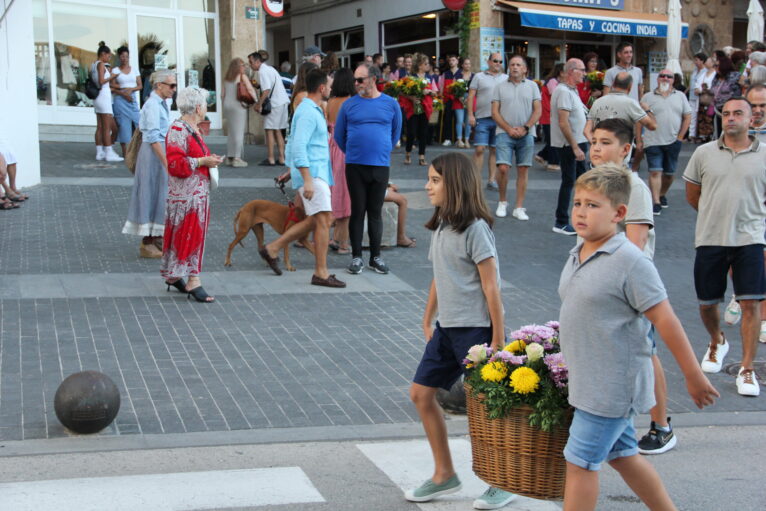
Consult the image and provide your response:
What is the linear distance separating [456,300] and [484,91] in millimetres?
9556

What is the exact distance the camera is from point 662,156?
517 inches

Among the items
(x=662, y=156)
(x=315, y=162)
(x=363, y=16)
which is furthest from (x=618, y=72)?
(x=363, y=16)

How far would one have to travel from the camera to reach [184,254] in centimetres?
828

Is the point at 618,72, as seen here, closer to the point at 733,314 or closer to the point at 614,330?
the point at 733,314

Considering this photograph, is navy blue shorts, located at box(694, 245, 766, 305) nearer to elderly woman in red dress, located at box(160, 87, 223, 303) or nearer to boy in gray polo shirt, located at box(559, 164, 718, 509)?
boy in gray polo shirt, located at box(559, 164, 718, 509)

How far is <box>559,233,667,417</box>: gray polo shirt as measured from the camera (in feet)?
11.9

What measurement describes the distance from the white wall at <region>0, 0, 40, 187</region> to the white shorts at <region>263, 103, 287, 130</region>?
4.19 metres

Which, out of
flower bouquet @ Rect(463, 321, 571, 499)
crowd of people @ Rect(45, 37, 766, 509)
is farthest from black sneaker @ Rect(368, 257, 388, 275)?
flower bouquet @ Rect(463, 321, 571, 499)

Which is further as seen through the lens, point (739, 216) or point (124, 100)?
point (124, 100)

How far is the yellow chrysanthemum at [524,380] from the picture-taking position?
13.0ft

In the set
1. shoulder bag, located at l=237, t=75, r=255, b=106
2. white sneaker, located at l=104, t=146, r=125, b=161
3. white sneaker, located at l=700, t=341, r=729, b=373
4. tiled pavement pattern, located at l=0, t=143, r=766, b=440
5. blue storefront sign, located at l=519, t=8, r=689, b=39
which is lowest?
white sneaker, located at l=700, t=341, r=729, b=373

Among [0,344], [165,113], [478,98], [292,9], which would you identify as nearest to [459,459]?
[0,344]

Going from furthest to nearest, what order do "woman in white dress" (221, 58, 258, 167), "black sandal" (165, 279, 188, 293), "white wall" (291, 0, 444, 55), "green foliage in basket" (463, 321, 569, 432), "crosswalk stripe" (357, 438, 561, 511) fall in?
1. "white wall" (291, 0, 444, 55)
2. "woman in white dress" (221, 58, 258, 167)
3. "black sandal" (165, 279, 188, 293)
4. "crosswalk stripe" (357, 438, 561, 511)
5. "green foliage in basket" (463, 321, 569, 432)

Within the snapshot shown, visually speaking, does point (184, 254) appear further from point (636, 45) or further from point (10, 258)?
point (636, 45)
